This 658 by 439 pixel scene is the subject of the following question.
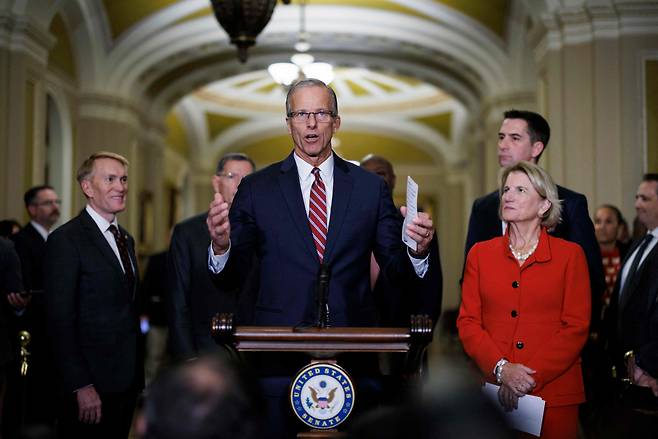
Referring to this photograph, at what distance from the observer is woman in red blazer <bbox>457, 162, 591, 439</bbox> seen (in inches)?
130

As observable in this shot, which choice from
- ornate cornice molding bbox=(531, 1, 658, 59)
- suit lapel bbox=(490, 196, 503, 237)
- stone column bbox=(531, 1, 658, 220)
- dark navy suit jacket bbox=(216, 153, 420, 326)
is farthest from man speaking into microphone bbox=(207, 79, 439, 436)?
ornate cornice molding bbox=(531, 1, 658, 59)

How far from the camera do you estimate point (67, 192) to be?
1305 centimetres

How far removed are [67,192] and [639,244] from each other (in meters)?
9.96

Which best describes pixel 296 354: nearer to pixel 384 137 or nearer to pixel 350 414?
pixel 350 414

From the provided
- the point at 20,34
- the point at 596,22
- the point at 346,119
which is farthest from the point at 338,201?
the point at 346,119

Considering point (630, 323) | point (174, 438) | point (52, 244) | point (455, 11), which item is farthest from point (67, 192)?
point (174, 438)

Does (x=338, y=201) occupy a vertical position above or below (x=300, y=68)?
below

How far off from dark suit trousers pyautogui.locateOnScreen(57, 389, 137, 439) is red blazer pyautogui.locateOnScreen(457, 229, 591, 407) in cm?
161

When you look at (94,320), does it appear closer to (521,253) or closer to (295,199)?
(295,199)

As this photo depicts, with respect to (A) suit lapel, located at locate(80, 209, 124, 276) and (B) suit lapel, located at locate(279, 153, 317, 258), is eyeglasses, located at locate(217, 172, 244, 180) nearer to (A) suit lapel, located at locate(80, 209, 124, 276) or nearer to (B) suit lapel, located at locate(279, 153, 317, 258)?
(A) suit lapel, located at locate(80, 209, 124, 276)

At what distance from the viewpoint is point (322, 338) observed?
2.60 meters

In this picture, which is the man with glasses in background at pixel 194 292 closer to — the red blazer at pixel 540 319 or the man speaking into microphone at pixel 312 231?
the man speaking into microphone at pixel 312 231

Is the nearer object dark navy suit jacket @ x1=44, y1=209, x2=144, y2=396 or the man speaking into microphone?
the man speaking into microphone

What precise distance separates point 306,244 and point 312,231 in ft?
0.25
